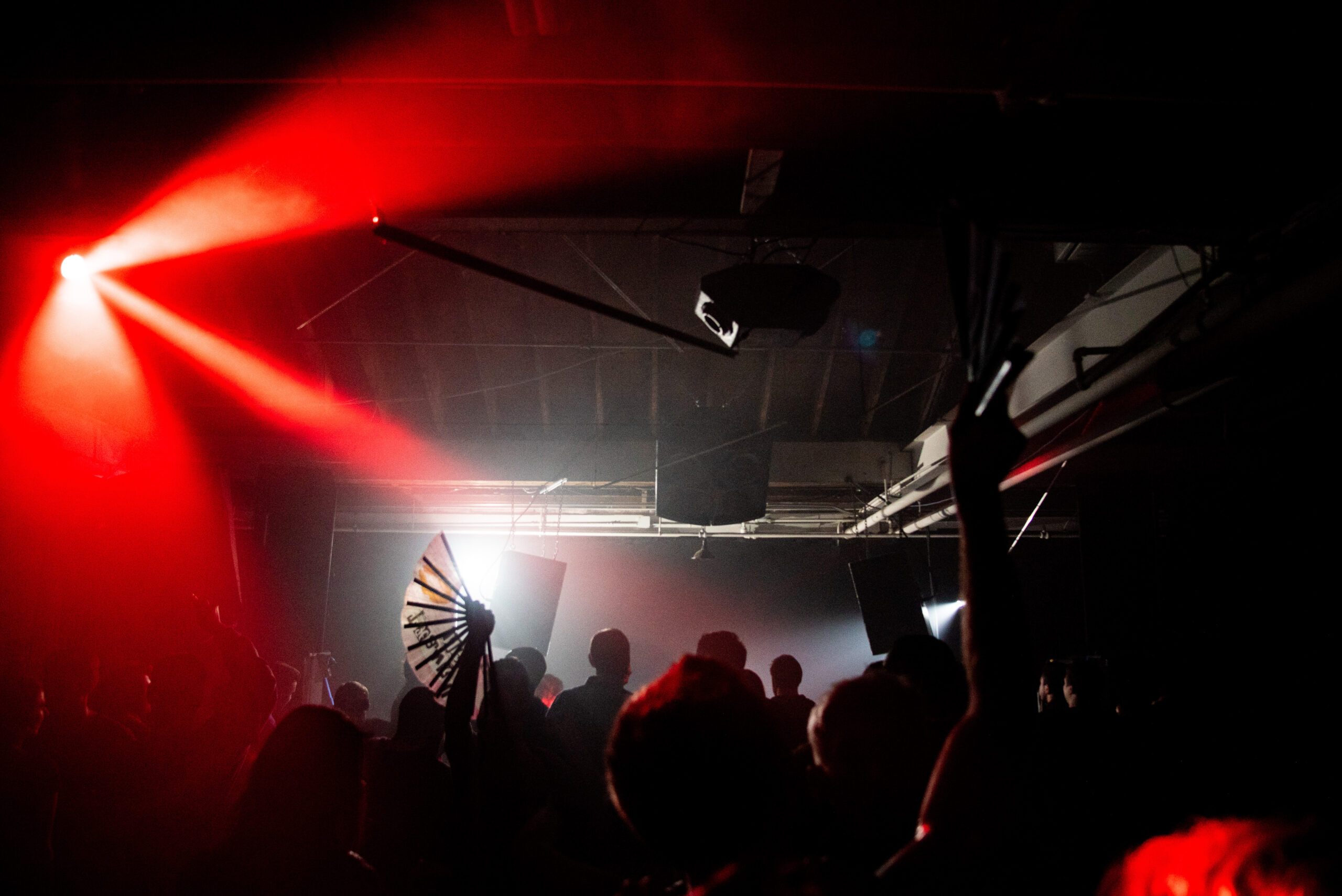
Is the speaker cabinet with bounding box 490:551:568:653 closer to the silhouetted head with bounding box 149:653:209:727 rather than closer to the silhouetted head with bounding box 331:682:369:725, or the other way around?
the silhouetted head with bounding box 331:682:369:725

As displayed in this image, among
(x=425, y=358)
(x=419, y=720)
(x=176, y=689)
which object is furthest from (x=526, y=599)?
(x=176, y=689)

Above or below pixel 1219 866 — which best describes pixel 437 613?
above

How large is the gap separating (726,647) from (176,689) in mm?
2307

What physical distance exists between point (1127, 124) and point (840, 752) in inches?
113

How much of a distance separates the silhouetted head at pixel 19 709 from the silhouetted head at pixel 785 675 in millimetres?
2888

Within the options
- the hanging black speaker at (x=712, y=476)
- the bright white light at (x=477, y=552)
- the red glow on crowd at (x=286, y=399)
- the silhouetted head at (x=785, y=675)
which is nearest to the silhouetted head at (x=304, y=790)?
the silhouetted head at (x=785, y=675)

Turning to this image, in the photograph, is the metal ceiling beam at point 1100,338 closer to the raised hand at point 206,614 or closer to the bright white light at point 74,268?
the raised hand at point 206,614

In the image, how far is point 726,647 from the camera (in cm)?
398

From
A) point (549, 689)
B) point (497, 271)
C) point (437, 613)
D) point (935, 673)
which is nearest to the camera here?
point (437, 613)

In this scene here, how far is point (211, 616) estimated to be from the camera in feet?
10.4

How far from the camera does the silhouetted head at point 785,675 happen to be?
4.01 metres

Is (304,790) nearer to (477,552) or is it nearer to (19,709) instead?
(19,709)

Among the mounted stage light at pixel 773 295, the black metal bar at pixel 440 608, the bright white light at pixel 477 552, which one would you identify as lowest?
the black metal bar at pixel 440 608

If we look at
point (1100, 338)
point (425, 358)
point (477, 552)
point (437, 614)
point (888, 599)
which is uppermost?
point (425, 358)
